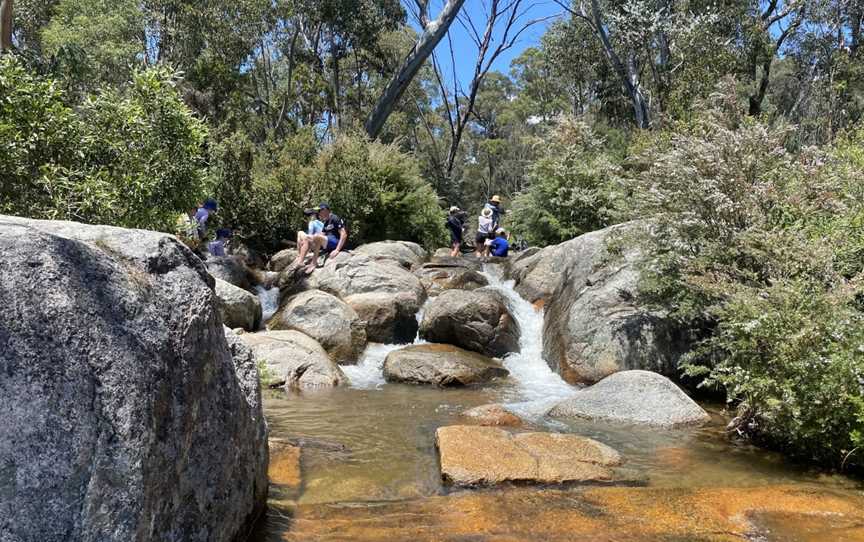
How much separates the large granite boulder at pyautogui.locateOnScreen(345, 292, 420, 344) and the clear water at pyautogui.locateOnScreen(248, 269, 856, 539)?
5.53 feet

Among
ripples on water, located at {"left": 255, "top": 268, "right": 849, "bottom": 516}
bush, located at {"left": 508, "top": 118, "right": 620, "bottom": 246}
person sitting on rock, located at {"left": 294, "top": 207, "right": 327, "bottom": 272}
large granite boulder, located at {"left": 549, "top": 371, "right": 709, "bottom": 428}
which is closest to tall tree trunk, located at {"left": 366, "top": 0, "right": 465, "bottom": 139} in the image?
bush, located at {"left": 508, "top": 118, "right": 620, "bottom": 246}

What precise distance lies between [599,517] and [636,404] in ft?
12.5

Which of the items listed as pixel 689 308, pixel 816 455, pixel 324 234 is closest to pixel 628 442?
pixel 816 455

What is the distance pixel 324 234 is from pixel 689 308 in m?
8.14

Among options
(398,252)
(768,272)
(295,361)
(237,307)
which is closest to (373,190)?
(398,252)

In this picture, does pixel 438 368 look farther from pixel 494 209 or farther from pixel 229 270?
pixel 494 209

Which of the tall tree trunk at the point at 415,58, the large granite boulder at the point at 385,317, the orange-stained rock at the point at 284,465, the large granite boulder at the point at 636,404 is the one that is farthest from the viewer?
the tall tree trunk at the point at 415,58

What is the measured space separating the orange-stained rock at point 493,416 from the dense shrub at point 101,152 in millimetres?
5157

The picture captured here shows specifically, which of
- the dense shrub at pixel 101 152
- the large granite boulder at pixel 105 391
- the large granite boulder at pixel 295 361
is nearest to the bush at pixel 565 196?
the large granite boulder at pixel 295 361

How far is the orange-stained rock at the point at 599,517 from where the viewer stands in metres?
4.20

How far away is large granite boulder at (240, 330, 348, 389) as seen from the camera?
964cm

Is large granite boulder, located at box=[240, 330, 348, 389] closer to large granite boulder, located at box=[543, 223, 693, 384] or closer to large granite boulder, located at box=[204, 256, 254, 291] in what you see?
large granite boulder, located at box=[543, 223, 693, 384]

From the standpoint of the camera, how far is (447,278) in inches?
601

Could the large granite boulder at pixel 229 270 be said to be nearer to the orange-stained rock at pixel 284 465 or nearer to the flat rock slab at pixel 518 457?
the orange-stained rock at pixel 284 465
